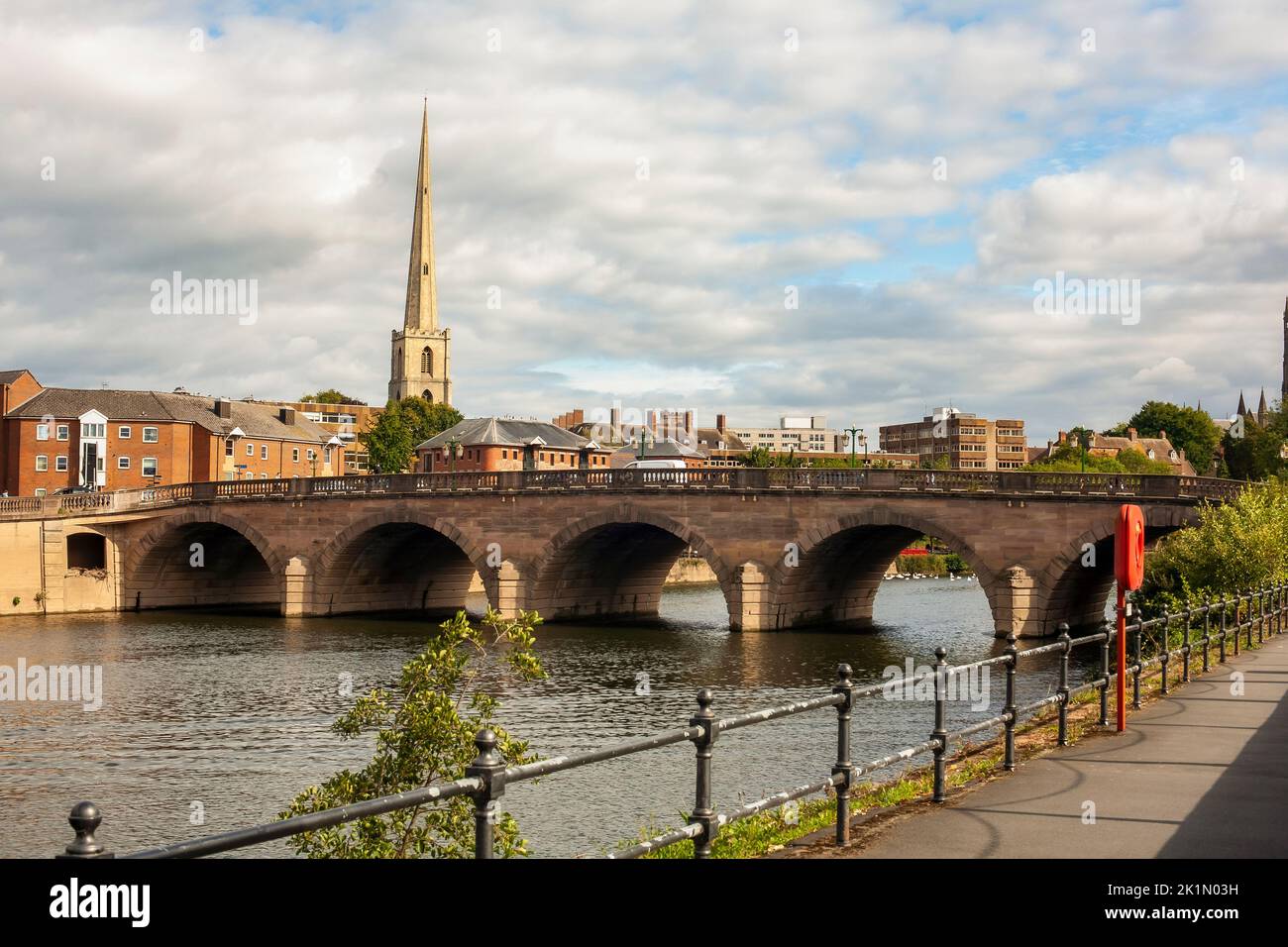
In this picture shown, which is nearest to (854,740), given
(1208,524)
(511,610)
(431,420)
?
(1208,524)

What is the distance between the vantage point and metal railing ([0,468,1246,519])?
46156 millimetres

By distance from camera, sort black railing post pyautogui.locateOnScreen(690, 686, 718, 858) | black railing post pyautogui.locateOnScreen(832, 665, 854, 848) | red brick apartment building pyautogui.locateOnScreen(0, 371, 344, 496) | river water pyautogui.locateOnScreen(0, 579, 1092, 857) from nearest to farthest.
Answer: black railing post pyautogui.locateOnScreen(690, 686, 718, 858), black railing post pyautogui.locateOnScreen(832, 665, 854, 848), river water pyautogui.locateOnScreen(0, 579, 1092, 857), red brick apartment building pyautogui.locateOnScreen(0, 371, 344, 496)

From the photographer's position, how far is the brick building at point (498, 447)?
11644 cm

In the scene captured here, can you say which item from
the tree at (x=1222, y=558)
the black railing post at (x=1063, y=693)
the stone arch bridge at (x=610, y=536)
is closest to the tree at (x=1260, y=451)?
the stone arch bridge at (x=610, y=536)

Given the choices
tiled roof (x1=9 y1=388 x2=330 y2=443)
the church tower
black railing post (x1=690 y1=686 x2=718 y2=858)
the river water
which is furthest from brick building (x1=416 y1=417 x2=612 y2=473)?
black railing post (x1=690 y1=686 x2=718 y2=858)

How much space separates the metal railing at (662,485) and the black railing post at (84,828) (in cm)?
4371

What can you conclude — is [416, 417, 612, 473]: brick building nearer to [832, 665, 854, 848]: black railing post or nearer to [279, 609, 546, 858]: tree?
[279, 609, 546, 858]: tree

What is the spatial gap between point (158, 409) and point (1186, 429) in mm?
119756

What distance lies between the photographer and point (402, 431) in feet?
407

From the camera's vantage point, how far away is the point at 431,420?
132250 millimetres

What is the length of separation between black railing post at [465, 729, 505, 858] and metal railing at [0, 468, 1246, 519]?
4162 cm

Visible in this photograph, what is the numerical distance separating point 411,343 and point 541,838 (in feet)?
472

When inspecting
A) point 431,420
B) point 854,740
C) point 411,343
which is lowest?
point 854,740
